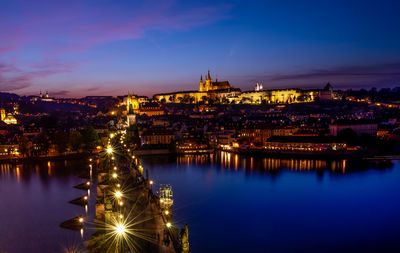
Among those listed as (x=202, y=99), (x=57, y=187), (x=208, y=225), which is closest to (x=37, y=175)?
(x=57, y=187)

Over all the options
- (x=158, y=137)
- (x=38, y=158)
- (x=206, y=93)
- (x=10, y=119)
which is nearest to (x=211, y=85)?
(x=206, y=93)

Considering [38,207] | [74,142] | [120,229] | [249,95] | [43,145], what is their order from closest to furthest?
[120,229] → [38,207] → [43,145] → [74,142] → [249,95]

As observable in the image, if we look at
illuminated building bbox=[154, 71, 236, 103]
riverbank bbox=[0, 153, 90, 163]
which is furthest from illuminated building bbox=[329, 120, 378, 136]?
Answer: illuminated building bbox=[154, 71, 236, 103]

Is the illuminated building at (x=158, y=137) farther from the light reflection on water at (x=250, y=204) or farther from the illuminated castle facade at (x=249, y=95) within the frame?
the illuminated castle facade at (x=249, y=95)

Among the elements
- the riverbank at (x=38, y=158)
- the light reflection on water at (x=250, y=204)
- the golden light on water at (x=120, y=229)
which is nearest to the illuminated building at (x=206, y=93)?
the riverbank at (x=38, y=158)

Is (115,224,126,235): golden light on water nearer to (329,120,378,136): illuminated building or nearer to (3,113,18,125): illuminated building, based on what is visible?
(329,120,378,136): illuminated building

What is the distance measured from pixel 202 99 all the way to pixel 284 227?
143 ft

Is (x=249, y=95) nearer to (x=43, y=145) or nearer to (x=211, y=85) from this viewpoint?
(x=211, y=85)

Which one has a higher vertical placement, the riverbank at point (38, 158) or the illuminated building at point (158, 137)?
the illuminated building at point (158, 137)

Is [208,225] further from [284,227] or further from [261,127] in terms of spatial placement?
[261,127]

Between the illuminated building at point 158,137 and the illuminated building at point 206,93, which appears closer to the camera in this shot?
the illuminated building at point 158,137

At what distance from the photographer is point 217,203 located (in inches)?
358

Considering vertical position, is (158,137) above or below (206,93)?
below

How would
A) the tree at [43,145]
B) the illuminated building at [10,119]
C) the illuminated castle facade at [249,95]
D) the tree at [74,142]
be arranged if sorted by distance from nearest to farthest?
1. the tree at [43,145]
2. the tree at [74,142]
3. the illuminated building at [10,119]
4. the illuminated castle facade at [249,95]
